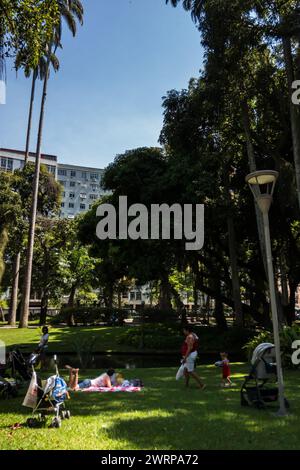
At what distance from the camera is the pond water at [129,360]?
19.9m

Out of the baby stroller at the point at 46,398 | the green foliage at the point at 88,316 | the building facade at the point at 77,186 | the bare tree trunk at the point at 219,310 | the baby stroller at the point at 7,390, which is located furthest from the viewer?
the building facade at the point at 77,186

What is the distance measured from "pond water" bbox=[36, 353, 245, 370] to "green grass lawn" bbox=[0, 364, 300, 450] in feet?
Answer: 31.7

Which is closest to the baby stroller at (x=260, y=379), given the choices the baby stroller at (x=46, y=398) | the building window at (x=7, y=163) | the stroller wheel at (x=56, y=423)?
the baby stroller at (x=46, y=398)

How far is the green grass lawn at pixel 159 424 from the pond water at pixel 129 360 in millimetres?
9672

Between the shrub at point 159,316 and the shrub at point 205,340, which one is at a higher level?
the shrub at point 159,316

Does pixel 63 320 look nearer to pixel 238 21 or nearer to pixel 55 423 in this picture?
pixel 238 21

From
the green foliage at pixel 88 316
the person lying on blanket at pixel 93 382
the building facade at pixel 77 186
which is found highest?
the building facade at pixel 77 186

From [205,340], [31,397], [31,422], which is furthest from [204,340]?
[31,422]

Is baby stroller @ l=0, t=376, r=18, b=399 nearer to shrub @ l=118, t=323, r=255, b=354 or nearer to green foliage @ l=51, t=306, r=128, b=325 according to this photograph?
shrub @ l=118, t=323, r=255, b=354

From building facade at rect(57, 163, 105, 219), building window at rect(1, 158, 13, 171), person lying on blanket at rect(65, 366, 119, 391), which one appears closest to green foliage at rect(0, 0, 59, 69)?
person lying on blanket at rect(65, 366, 119, 391)

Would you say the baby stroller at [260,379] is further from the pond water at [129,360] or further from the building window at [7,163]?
the building window at [7,163]

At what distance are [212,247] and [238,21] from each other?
15.1 m

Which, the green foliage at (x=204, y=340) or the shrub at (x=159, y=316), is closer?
the green foliage at (x=204, y=340)
